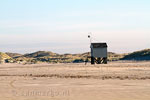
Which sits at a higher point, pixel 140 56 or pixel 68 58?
pixel 68 58

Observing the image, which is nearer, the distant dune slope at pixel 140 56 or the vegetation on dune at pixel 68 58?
the distant dune slope at pixel 140 56

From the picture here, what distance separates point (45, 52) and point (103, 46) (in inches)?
3151

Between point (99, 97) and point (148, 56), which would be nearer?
point (99, 97)

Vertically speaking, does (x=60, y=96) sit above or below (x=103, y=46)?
below

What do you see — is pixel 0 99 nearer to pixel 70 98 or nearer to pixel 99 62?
pixel 70 98

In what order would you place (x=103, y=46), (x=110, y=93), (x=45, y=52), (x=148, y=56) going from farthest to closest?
(x=45, y=52)
(x=148, y=56)
(x=103, y=46)
(x=110, y=93)

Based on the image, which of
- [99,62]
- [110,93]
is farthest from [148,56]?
[110,93]

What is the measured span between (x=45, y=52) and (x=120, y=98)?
121 meters

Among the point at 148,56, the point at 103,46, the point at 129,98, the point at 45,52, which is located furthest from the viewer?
the point at 45,52

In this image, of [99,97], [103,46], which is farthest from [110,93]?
[103,46]

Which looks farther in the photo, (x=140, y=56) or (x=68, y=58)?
(x=68, y=58)

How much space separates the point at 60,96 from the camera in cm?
1382

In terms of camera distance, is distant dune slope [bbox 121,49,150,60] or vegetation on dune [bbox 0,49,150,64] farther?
vegetation on dune [bbox 0,49,150,64]

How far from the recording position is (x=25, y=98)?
13.3m
